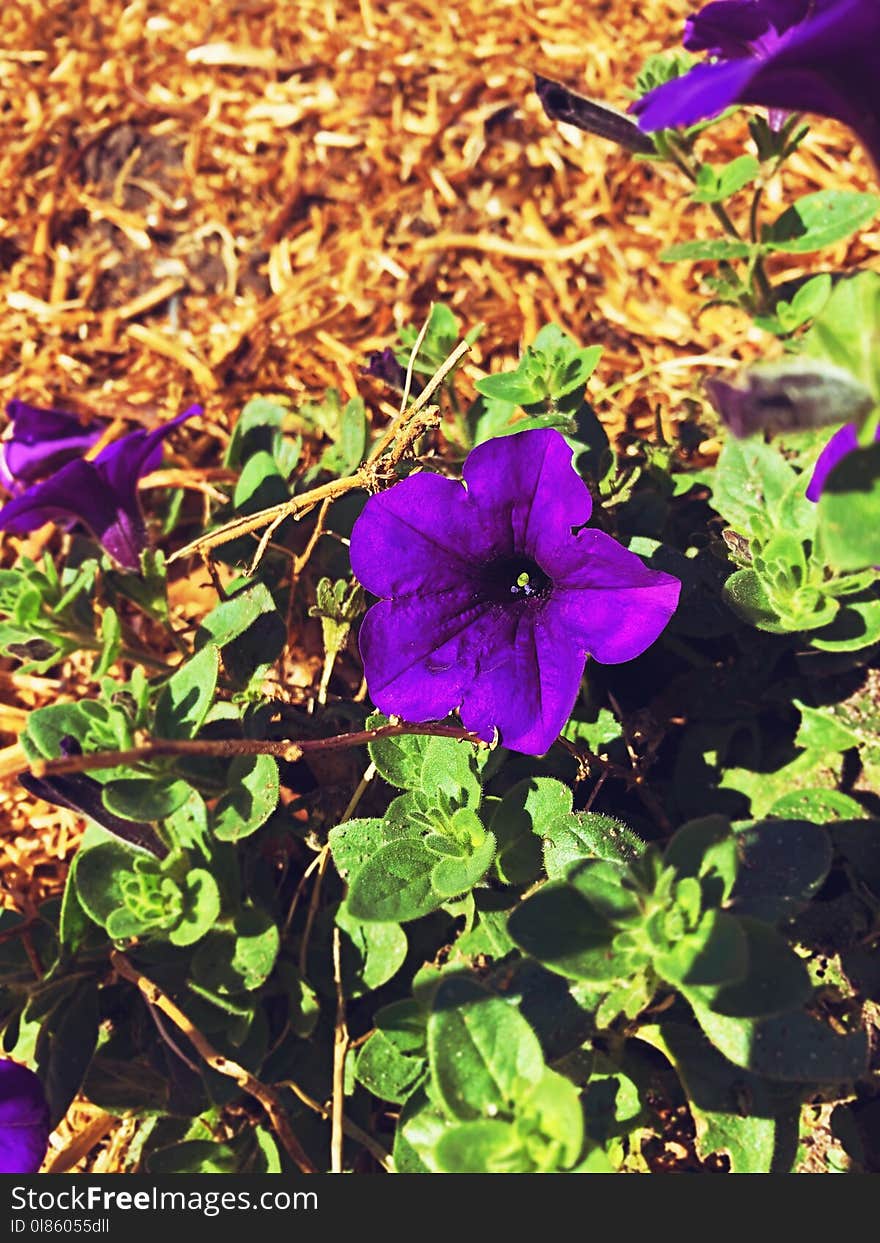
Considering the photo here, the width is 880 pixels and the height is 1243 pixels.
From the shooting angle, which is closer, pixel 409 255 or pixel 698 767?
pixel 698 767

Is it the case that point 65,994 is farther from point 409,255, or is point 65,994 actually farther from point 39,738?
point 409,255

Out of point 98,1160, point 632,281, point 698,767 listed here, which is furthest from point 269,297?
point 98,1160

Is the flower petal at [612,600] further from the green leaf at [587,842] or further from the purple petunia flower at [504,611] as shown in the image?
the green leaf at [587,842]

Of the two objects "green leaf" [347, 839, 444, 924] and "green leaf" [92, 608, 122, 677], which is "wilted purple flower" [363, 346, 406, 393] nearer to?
"green leaf" [92, 608, 122, 677]

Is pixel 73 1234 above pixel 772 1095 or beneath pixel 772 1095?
beneath

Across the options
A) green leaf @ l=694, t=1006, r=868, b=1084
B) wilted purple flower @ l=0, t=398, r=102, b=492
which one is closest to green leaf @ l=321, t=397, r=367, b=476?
wilted purple flower @ l=0, t=398, r=102, b=492

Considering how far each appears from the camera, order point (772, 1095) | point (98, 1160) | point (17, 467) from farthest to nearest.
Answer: point (17, 467), point (98, 1160), point (772, 1095)

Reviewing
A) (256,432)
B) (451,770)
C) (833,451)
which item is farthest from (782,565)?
(256,432)
